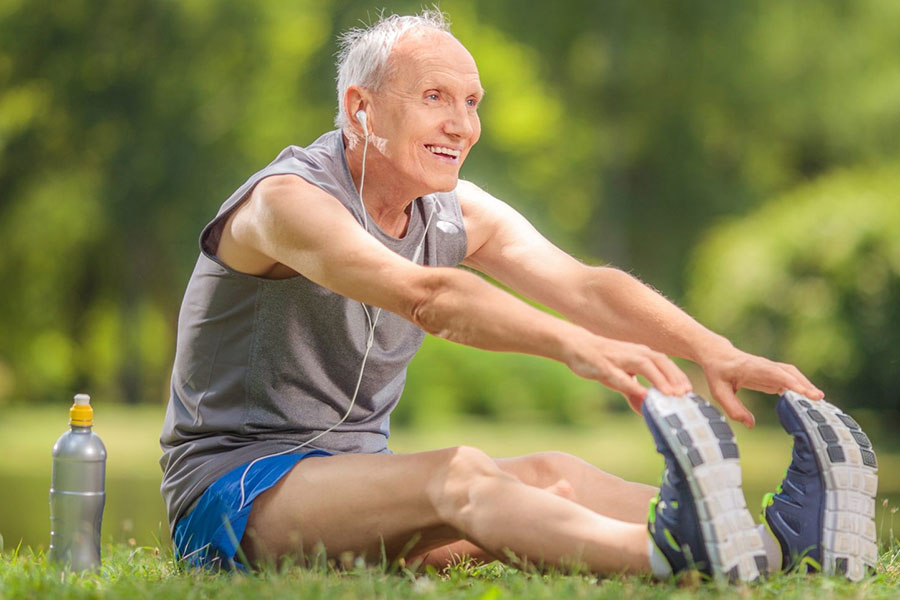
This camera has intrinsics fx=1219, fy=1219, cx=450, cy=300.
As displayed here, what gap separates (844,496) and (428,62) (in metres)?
1.56

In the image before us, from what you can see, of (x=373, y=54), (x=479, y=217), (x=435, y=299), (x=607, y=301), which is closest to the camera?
(x=435, y=299)

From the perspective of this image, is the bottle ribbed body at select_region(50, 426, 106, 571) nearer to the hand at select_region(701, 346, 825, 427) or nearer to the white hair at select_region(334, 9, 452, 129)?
the white hair at select_region(334, 9, 452, 129)

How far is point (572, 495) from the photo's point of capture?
3.23 m

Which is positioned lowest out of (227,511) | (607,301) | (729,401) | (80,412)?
(227,511)

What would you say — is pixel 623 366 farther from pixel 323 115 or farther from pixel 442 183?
pixel 323 115

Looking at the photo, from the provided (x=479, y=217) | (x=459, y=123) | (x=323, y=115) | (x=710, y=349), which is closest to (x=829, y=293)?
(x=479, y=217)

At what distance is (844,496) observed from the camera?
2900 millimetres

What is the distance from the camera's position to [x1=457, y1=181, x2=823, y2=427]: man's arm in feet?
10.2

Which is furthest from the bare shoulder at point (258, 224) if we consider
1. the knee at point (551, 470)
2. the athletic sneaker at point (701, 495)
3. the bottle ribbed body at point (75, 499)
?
the athletic sneaker at point (701, 495)

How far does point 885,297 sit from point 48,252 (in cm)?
1406

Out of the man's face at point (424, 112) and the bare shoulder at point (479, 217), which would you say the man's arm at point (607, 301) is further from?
the man's face at point (424, 112)

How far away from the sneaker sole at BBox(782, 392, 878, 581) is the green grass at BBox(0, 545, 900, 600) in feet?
0.18

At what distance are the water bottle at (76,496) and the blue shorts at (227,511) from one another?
25cm

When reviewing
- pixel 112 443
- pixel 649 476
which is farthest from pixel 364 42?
pixel 112 443
